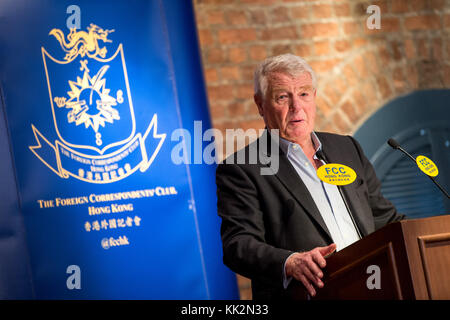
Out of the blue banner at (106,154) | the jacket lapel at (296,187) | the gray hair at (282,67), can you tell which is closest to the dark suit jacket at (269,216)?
the jacket lapel at (296,187)

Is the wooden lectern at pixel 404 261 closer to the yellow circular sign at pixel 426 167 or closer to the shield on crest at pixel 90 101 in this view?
the yellow circular sign at pixel 426 167

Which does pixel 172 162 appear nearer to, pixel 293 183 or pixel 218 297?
pixel 218 297

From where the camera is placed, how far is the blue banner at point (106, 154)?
260cm

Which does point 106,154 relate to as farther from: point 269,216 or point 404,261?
point 404,261

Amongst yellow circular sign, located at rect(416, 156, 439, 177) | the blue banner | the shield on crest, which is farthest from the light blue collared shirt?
the shield on crest

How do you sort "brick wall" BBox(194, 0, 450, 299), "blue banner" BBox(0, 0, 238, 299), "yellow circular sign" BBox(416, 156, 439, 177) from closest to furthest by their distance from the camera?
1. "yellow circular sign" BBox(416, 156, 439, 177)
2. "blue banner" BBox(0, 0, 238, 299)
3. "brick wall" BBox(194, 0, 450, 299)

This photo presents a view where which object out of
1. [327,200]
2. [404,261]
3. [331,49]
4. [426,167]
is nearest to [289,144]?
[327,200]

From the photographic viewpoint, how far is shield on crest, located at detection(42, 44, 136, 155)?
268 cm

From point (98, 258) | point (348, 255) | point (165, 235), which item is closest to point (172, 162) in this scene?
point (165, 235)

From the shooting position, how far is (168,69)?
9.29 ft

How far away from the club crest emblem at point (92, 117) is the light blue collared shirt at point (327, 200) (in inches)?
35.9

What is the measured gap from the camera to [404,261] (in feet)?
4.31

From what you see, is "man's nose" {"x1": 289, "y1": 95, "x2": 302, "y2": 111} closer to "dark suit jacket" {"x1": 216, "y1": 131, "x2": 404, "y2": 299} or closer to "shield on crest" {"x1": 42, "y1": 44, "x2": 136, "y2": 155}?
"dark suit jacket" {"x1": 216, "y1": 131, "x2": 404, "y2": 299}

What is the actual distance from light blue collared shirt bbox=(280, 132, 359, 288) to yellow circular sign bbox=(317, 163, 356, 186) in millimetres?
218
